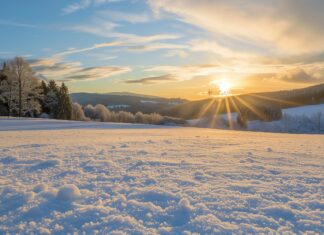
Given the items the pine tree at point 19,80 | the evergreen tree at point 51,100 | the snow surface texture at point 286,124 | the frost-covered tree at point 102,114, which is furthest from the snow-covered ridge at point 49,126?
the snow surface texture at point 286,124

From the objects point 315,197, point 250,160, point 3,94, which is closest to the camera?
point 315,197

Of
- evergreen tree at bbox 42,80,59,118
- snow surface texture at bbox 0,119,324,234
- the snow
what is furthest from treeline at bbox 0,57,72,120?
the snow

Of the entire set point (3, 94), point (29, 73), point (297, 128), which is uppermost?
point (29, 73)

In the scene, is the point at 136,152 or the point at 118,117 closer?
the point at 136,152

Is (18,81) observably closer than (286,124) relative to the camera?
Yes

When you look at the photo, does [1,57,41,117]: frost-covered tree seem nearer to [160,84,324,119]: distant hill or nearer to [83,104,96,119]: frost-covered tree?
[83,104,96,119]: frost-covered tree

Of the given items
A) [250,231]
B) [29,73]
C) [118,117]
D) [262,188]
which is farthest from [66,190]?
[118,117]

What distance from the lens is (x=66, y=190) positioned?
168 inches

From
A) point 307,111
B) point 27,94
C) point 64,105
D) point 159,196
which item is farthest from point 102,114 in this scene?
point 307,111

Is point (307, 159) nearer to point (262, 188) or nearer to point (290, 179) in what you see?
point (290, 179)

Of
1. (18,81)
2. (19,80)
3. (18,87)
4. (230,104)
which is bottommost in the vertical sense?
(18,87)

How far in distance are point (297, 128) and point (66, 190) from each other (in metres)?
69.7

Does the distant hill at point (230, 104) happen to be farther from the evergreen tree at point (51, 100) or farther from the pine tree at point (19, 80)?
the pine tree at point (19, 80)

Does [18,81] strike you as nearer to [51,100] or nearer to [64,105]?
[51,100]
